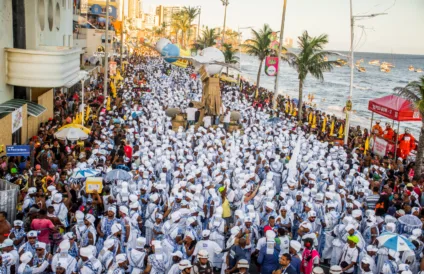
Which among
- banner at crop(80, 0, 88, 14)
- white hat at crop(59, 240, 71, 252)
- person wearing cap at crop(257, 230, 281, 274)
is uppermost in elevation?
banner at crop(80, 0, 88, 14)

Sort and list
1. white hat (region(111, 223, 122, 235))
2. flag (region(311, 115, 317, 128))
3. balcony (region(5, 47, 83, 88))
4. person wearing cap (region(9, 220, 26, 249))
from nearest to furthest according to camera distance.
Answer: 1. person wearing cap (region(9, 220, 26, 249))
2. white hat (region(111, 223, 122, 235))
3. balcony (region(5, 47, 83, 88))
4. flag (region(311, 115, 317, 128))

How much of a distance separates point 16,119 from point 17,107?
37 cm

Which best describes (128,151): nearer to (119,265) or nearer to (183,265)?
(119,265)

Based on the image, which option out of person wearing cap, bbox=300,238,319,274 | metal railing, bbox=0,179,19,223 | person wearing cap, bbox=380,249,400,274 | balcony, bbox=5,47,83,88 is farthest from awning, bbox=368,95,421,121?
metal railing, bbox=0,179,19,223

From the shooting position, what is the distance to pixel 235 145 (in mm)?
15766

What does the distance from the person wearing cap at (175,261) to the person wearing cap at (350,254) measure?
9.81 feet

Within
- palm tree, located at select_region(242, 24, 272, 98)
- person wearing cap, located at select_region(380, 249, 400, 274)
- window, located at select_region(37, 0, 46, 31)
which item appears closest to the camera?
person wearing cap, located at select_region(380, 249, 400, 274)

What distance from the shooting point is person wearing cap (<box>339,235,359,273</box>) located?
7.93 m

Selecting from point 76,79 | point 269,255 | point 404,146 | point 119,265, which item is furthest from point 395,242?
point 76,79

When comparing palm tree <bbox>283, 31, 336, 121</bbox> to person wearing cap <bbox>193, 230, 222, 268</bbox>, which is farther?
palm tree <bbox>283, 31, 336, 121</bbox>

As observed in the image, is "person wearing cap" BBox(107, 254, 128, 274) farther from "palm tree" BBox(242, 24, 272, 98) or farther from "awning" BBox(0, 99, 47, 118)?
"palm tree" BBox(242, 24, 272, 98)

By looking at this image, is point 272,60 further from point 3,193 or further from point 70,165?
point 3,193

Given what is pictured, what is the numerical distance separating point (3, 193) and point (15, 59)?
6.13m

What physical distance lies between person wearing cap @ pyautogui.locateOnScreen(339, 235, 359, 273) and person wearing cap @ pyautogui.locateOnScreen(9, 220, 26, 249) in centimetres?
547
